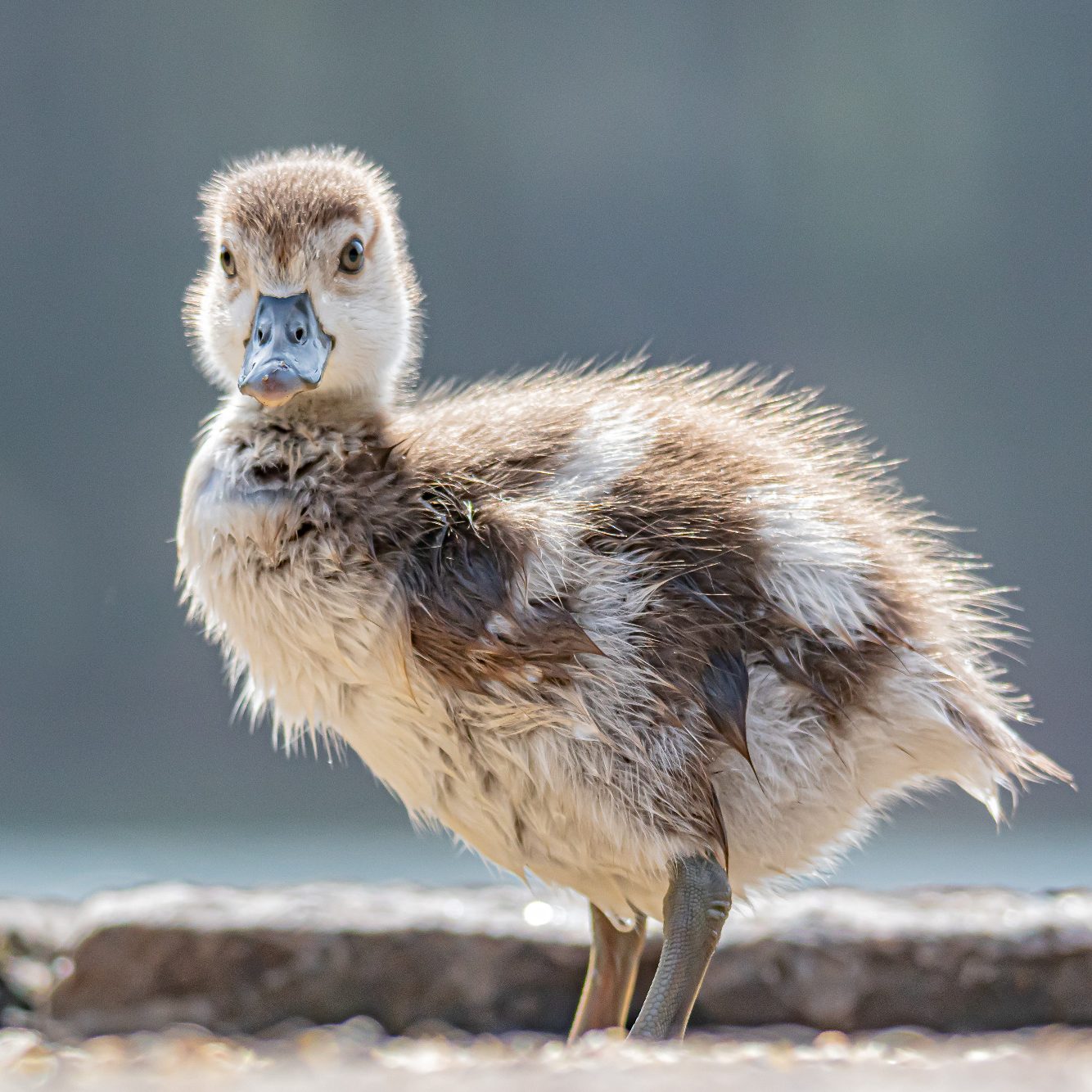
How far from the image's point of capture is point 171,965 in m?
1.69

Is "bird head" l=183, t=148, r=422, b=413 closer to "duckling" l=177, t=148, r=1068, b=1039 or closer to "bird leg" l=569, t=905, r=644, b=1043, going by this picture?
"duckling" l=177, t=148, r=1068, b=1039

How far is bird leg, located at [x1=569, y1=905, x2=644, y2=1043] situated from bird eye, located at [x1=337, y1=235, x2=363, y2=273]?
0.72 m

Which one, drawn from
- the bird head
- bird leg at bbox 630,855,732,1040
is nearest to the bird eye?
the bird head

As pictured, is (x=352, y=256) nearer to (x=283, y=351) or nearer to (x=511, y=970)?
(x=283, y=351)

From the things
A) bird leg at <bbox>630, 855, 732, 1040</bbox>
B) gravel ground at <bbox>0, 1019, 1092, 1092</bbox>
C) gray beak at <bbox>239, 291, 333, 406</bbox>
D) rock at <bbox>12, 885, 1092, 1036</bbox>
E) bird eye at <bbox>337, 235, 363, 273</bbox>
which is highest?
bird eye at <bbox>337, 235, 363, 273</bbox>

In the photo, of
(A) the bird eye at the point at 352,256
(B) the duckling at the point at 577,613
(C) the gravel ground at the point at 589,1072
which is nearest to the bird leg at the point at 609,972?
(B) the duckling at the point at 577,613

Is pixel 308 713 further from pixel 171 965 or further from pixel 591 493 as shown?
pixel 171 965

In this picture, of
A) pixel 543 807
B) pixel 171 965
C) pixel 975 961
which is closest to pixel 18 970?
pixel 171 965

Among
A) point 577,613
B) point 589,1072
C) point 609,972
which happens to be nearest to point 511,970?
point 609,972

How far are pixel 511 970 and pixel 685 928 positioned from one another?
48 centimetres

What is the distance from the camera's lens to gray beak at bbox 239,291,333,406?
4.37 ft

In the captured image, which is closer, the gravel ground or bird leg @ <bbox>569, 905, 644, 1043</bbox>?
the gravel ground

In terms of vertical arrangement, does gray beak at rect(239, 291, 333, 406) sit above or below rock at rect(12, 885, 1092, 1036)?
above

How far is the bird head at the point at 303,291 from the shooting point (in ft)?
4.56
